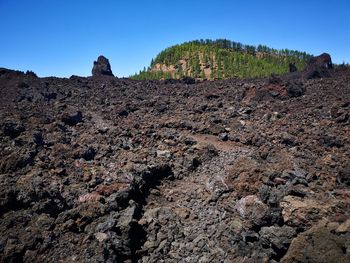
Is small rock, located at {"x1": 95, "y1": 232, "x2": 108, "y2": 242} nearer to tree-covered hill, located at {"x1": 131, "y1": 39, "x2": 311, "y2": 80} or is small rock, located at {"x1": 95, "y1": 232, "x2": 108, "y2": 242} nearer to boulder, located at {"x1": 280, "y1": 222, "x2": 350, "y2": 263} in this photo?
boulder, located at {"x1": 280, "y1": 222, "x2": 350, "y2": 263}

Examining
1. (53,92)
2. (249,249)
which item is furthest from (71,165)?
(53,92)

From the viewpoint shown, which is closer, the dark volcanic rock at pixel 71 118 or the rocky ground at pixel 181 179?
the rocky ground at pixel 181 179

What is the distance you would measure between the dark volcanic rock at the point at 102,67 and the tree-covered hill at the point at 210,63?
14.2 m

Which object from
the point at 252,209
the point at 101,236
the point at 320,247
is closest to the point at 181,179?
the point at 252,209

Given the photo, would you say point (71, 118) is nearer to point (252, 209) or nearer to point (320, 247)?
point (252, 209)

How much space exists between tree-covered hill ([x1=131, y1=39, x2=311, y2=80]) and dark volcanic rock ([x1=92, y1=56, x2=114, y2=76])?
14207mm

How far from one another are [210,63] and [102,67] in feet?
83.0

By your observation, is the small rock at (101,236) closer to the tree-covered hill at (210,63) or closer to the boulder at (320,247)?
the boulder at (320,247)

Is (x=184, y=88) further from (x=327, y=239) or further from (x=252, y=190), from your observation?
(x=327, y=239)

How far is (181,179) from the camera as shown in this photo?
16.3 m

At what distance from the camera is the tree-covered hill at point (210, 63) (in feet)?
196

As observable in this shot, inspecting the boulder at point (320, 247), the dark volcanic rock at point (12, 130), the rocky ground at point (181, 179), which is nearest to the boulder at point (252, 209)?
the rocky ground at point (181, 179)

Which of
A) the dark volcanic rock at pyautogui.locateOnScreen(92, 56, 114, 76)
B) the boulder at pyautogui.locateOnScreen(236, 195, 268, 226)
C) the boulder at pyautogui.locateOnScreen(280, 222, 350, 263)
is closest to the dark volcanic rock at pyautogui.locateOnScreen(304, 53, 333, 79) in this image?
the dark volcanic rock at pyautogui.locateOnScreen(92, 56, 114, 76)

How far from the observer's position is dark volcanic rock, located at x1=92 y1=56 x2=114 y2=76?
149 feet
